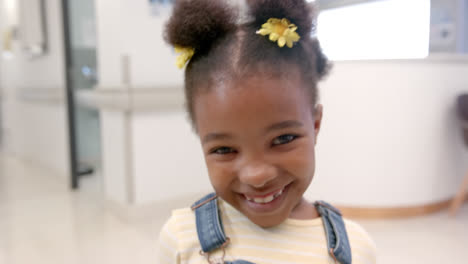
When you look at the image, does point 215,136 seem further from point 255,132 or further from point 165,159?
point 165,159

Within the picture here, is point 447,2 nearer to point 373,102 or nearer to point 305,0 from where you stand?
point 373,102

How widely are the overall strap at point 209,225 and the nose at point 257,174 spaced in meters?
0.13

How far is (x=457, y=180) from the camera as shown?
252cm

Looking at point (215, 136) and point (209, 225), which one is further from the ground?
point (215, 136)

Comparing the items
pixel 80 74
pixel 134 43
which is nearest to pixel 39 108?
pixel 80 74

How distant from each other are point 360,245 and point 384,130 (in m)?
1.72

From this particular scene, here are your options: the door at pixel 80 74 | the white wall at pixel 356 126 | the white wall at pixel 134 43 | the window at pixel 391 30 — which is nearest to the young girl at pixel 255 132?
the window at pixel 391 30

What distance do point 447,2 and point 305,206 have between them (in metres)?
2.24

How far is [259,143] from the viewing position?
0.60 m

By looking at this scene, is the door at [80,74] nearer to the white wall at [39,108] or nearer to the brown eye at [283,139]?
the white wall at [39,108]

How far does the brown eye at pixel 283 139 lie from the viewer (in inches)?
24.3

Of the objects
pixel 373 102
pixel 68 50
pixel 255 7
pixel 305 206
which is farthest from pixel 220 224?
pixel 68 50

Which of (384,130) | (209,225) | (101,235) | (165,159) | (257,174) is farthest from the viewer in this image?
(165,159)

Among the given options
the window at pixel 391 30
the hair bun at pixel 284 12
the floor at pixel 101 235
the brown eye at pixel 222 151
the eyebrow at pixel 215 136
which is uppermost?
the window at pixel 391 30
